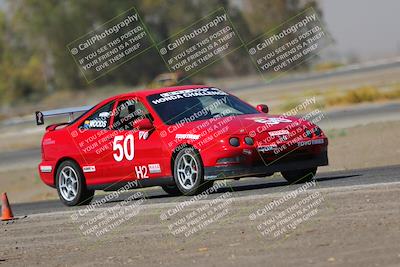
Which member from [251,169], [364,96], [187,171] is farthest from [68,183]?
[364,96]

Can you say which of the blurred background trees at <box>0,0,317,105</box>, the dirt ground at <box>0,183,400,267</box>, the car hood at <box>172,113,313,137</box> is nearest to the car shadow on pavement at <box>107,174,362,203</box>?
the car hood at <box>172,113,313,137</box>

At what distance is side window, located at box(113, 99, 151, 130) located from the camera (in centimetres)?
1290

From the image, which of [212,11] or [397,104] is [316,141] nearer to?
[397,104]

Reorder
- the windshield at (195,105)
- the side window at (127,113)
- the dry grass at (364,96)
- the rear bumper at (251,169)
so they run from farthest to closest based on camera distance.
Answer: the dry grass at (364,96) < the side window at (127,113) < the windshield at (195,105) < the rear bumper at (251,169)

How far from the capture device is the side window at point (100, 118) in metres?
13.2

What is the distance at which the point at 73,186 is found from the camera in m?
13.5

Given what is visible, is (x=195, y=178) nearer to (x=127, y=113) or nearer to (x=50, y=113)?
(x=127, y=113)

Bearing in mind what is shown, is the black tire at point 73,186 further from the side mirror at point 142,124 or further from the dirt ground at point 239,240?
the dirt ground at point 239,240

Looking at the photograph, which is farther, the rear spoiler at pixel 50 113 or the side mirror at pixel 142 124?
the rear spoiler at pixel 50 113

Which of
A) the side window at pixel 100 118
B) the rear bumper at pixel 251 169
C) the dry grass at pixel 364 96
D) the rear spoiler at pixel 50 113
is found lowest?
the dry grass at pixel 364 96

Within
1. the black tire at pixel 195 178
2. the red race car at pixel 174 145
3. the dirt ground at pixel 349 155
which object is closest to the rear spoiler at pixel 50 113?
the red race car at pixel 174 145

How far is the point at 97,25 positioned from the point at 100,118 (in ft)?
215

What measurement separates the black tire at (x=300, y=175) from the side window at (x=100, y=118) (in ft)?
8.18

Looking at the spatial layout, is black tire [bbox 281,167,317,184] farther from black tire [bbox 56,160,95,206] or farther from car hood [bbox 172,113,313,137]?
black tire [bbox 56,160,95,206]
